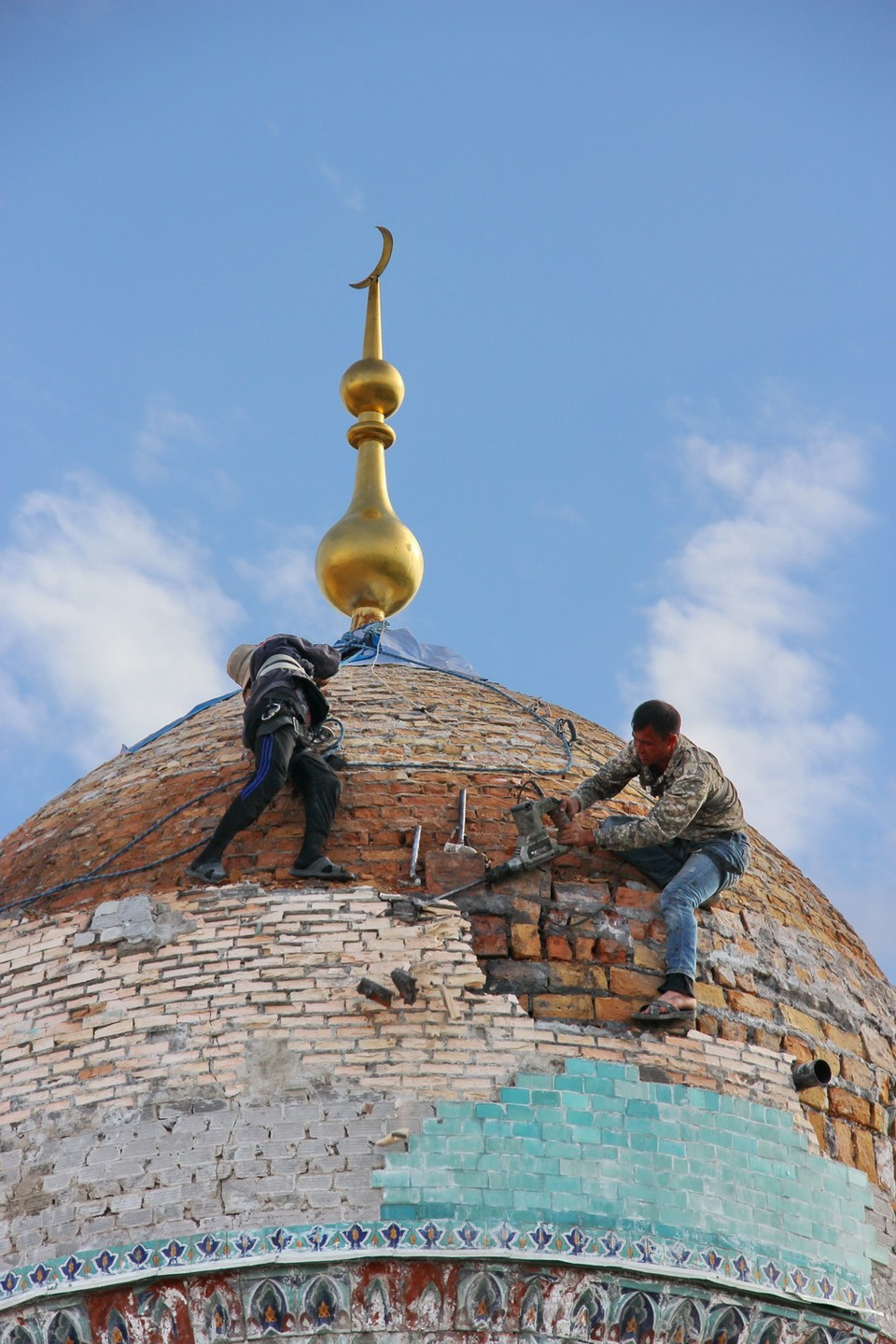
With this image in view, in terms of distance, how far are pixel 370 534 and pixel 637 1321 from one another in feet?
23.1

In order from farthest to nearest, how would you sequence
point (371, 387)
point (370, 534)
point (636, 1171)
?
point (371, 387)
point (370, 534)
point (636, 1171)

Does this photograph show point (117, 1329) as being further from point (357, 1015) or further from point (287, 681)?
point (287, 681)

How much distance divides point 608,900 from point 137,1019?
2249mm

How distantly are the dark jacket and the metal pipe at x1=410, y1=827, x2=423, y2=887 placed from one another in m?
0.94

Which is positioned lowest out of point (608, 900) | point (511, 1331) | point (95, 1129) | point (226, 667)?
point (511, 1331)

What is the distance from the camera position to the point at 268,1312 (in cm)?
779

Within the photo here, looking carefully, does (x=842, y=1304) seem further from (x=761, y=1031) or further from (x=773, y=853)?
(x=773, y=853)

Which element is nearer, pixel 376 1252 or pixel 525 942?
pixel 376 1252

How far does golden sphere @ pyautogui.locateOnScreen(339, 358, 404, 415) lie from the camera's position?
48.5 ft

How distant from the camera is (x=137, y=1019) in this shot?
880 centimetres

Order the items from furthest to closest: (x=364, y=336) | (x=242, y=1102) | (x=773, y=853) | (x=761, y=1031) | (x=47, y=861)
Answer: (x=364, y=336) < (x=773, y=853) < (x=47, y=861) < (x=761, y=1031) < (x=242, y=1102)

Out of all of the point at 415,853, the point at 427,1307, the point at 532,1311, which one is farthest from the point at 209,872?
the point at 532,1311

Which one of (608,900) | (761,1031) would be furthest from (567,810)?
(761,1031)

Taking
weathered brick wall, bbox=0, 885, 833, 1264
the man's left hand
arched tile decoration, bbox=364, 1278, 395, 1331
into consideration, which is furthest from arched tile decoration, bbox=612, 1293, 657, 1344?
the man's left hand
